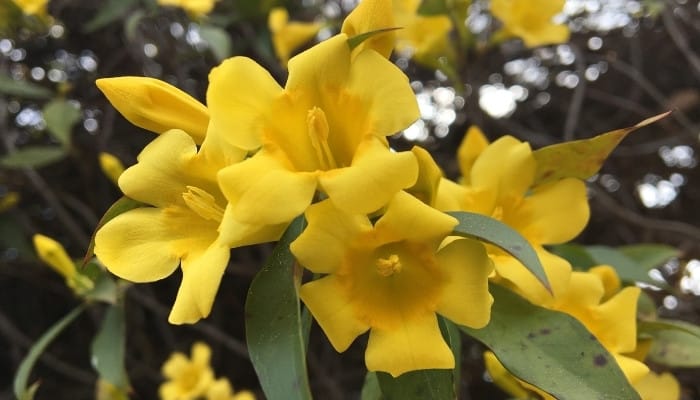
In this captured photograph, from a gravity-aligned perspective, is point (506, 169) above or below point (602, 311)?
above

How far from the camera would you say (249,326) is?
618mm

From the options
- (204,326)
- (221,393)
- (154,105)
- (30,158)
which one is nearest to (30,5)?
(30,158)

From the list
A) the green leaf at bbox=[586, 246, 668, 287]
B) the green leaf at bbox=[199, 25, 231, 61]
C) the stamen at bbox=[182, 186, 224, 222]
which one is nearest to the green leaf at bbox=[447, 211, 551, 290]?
the stamen at bbox=[182, 186, 224, 222]

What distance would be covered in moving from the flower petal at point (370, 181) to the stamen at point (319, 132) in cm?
7

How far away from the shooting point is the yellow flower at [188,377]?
148 centimetres

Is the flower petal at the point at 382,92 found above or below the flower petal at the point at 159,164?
above

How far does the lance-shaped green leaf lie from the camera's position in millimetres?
710

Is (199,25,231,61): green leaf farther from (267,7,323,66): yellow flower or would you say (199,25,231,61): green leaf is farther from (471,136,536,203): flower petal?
(471,136,536,203): flower petal

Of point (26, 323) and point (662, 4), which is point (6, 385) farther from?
point (662, 4)

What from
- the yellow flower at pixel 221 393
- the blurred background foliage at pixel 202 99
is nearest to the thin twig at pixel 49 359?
the blurred background foliage at pixel 202 99

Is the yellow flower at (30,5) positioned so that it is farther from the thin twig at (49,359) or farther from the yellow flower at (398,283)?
the yellow flower at (398,283)

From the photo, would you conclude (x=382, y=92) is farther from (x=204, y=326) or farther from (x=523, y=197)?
(x=204, y=326)

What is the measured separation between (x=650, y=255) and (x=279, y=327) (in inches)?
31.9

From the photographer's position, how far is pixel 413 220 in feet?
1.87
